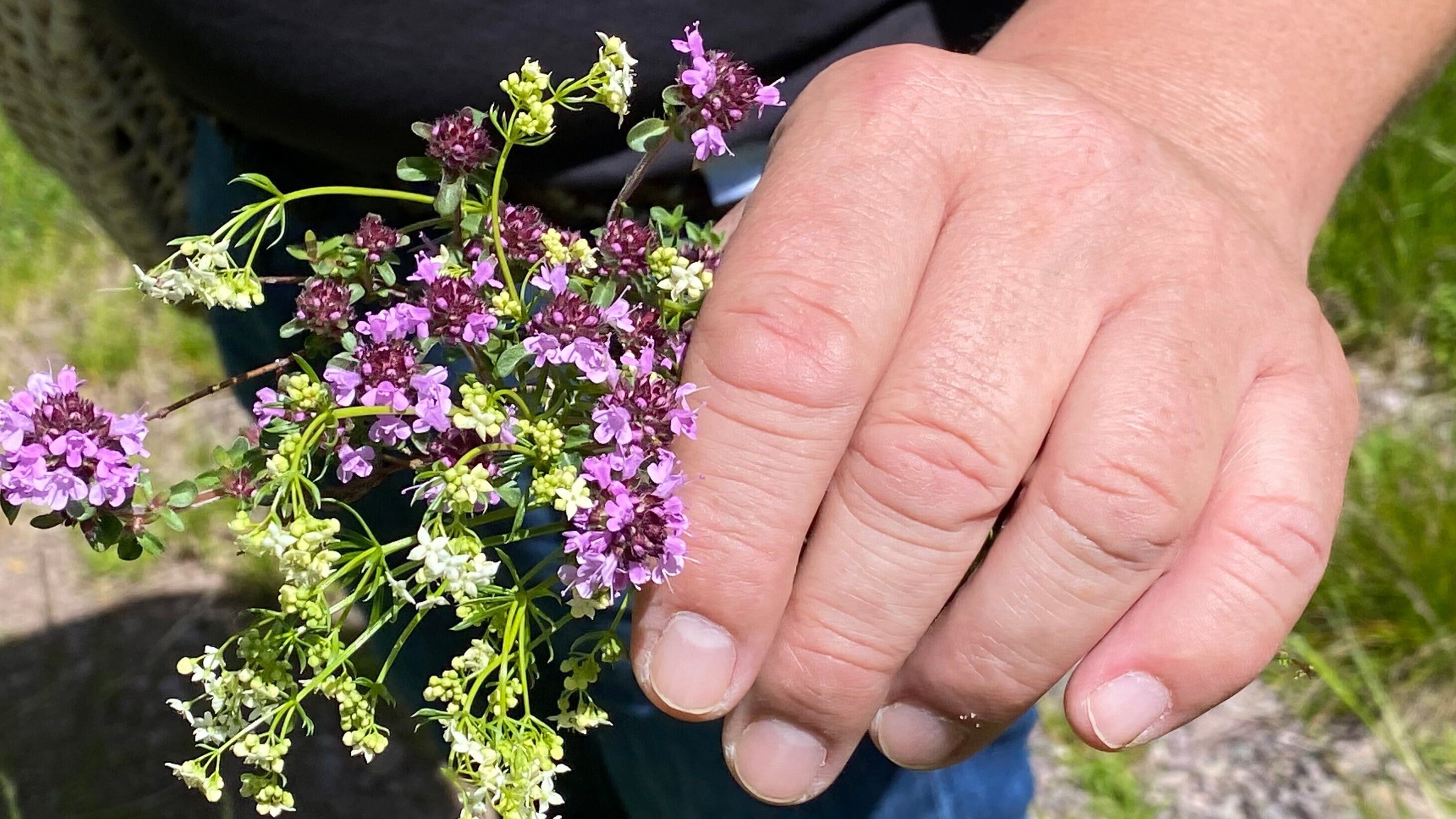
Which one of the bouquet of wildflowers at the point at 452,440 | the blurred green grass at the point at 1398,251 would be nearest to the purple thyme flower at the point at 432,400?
the bouquet of wildflowers at the point at 452,440

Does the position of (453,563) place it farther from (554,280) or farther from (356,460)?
(554,280)

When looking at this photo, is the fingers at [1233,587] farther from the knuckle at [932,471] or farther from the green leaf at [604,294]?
the green leaf at [604,294]

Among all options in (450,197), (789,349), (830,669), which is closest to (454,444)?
(450,197)

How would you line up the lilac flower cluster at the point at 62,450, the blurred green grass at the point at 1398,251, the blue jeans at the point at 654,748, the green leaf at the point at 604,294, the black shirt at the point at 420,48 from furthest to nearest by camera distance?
the blurred green grass at the point at 1398,251
the blue jeans at the point at 654,748
the black shirt at the point at 420,48
the green leaf at the point at 604,294
the lilac flower cluster at the point at 62,450

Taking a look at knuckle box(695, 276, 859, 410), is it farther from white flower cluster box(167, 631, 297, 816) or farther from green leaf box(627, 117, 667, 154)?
white flower cluster box(167, 631, 297, 816)

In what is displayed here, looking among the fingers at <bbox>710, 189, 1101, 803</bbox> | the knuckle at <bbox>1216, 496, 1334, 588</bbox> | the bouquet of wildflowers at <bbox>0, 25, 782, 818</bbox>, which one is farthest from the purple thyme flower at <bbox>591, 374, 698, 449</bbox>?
the knuckle at <bbox>1216, 496, 1334, 588</bbox>

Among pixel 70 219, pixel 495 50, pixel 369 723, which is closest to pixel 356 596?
pixel 369 723
